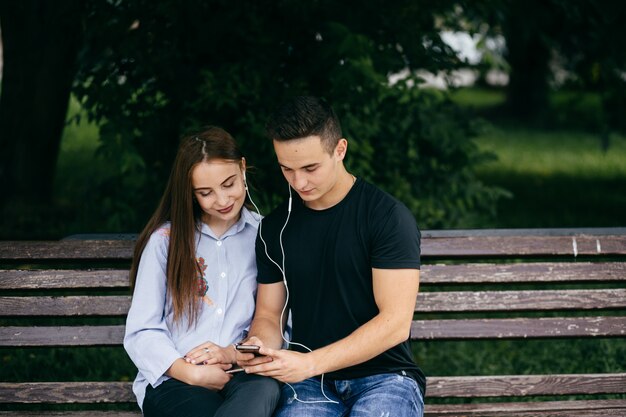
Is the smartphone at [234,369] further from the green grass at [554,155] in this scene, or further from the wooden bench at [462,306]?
the green grass at [554,155]

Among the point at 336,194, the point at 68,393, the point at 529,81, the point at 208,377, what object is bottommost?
the point at 68,393

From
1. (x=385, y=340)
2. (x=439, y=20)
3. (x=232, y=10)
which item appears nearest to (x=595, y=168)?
(x=439, y=20)

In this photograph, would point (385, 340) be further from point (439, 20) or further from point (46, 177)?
point (46, 177)

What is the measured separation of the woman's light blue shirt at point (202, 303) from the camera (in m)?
3.29

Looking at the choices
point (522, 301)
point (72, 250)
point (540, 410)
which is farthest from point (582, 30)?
point (72, 250)

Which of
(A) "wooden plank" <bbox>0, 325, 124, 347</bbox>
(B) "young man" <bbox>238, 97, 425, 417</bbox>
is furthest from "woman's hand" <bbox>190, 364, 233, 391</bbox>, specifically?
(A) "wooden plank" <bbox>0, 325, 124, 347</bbox>

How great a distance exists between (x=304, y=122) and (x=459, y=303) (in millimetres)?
1186

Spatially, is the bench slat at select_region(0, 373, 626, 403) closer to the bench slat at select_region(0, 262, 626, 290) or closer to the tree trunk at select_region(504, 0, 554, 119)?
the bench slat at select_region(0, 262, 626, 290)

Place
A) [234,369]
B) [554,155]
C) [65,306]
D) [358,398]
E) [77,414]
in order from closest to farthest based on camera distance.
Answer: [358,398], [234,369], [77,414], [65,306], [554,155]

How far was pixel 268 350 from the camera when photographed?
304 cm

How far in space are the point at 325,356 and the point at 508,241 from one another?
118cm

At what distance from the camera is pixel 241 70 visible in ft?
18.2


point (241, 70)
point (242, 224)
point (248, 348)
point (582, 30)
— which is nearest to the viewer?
point (248, 348)

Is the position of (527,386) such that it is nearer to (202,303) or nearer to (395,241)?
(395,241)
